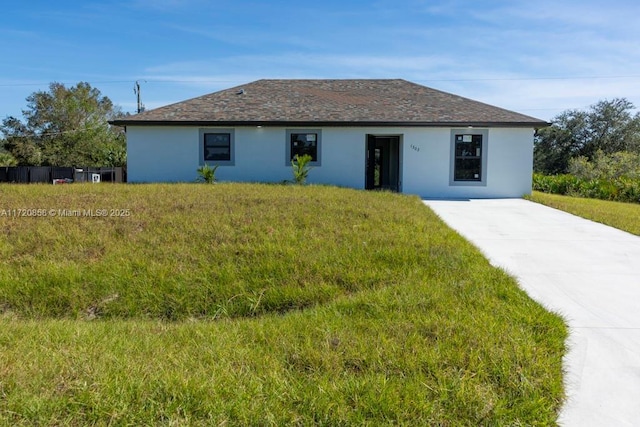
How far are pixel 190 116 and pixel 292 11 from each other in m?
4.98

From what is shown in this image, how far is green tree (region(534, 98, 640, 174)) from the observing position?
33375 millimetres

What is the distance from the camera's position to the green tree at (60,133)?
36375 millimetres

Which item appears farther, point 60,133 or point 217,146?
point 60,133

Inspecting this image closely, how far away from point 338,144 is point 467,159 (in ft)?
15.0

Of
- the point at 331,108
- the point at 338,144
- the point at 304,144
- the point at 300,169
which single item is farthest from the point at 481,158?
the point at 300,169

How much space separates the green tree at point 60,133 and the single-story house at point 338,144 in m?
24.3

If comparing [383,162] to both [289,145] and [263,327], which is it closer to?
[289,145]

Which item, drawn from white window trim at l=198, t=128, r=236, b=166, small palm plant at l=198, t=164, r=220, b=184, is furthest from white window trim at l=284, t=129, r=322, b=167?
small palm plant at l=198, t=164, r=220, b=184

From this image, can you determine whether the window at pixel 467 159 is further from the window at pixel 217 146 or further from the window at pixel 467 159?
the window at pixel 217 146

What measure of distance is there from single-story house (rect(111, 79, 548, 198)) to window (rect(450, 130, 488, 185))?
0.03 meters

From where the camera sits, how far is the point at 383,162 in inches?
724

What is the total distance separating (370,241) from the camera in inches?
225

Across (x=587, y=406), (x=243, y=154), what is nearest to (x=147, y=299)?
(x=587, y=406)

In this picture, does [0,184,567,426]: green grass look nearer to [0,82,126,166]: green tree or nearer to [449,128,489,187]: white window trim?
[449,128,489,187]: white window trim
